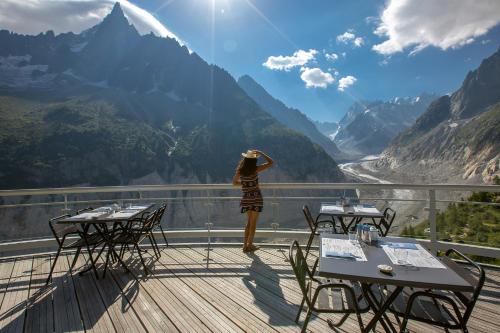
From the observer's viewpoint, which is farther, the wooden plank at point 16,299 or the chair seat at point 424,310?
the wooden plank at point 16,299

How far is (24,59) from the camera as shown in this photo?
173375mm

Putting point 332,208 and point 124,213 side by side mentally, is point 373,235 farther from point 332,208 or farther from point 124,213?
point 124,213

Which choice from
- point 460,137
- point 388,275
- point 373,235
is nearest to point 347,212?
point 373,235

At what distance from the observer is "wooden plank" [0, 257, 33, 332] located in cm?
370

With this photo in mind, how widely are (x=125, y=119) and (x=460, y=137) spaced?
401ft

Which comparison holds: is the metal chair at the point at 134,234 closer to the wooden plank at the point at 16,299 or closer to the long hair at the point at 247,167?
the wooden plank at the point at 16,299

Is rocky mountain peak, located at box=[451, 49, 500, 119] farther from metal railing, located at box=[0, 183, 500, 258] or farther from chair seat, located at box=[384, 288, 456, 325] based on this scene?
chair seat, located at box=[384, 288, 456, 325]

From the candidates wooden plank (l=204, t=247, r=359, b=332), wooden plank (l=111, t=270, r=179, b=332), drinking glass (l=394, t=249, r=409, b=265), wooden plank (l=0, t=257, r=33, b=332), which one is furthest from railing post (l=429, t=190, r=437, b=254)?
wooden plank (l=0, t=257, r=33, b=332)

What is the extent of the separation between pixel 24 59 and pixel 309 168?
163 metres

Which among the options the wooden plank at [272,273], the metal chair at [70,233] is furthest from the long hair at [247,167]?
the metal chair at [70,233]

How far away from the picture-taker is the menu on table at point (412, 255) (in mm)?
2773

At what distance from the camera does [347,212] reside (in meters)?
5.11

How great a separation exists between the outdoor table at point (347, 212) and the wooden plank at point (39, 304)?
3.84m

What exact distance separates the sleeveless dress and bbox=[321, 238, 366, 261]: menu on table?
262 cm
